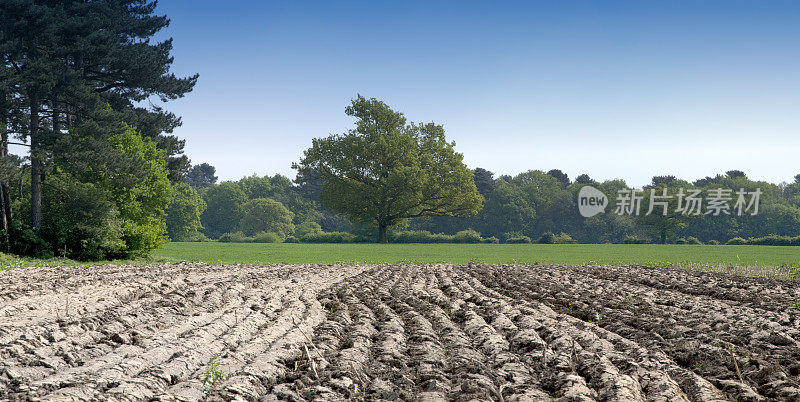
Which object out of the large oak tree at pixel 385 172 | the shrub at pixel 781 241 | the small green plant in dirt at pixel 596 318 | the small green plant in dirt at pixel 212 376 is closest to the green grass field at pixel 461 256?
the large oak tree at pixel 385 172

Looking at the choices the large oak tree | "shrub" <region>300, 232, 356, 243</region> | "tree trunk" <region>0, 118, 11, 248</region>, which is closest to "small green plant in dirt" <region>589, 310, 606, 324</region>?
"tree trunk" <region>0, 118, 11, 248</region>

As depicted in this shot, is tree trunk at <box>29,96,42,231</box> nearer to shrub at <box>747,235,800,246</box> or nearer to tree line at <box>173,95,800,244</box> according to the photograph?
tree line at <box>173,95,800,244</box>

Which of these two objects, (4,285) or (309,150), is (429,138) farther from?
(4,285)

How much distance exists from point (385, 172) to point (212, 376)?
1931 inches

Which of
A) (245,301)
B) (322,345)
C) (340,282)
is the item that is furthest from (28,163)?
(322,345)

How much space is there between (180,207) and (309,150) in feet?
89.7

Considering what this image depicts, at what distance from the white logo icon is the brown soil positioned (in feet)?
251

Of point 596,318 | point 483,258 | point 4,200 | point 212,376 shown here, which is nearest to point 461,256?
point 483,258

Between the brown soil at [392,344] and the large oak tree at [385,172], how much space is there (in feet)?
130

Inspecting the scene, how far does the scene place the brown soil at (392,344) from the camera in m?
5.54

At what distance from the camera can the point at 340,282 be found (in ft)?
52.6

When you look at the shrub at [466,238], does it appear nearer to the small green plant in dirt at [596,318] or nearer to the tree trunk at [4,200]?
the tree trunk at [4,200]

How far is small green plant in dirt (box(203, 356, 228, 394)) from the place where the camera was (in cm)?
552

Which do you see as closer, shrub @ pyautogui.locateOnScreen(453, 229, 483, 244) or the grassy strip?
the grassy strip
